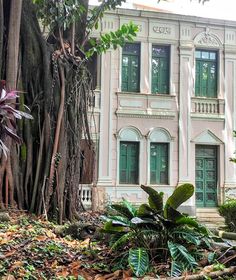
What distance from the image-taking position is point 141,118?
52.7ft

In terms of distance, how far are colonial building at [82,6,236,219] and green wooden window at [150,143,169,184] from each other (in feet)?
0.11

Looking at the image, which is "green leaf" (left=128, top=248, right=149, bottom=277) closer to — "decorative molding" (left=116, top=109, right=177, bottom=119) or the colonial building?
the colonial building

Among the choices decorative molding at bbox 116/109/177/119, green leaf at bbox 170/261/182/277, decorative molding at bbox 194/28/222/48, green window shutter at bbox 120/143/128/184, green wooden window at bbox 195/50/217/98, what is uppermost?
decorative molding at bbox 194/28/222/48

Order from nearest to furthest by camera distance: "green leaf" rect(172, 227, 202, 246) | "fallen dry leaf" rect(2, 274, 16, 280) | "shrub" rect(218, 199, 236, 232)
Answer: "fallen dry leaf" rect(2, 274, 16, 280) < "green leaf" rect(172, 227, 202, 246) < "shrub" rect(218, 199, 236, 232)

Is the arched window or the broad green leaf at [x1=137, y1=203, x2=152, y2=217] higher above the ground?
the arched window

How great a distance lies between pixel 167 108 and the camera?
643 inches

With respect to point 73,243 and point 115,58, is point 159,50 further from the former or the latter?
point 73,243

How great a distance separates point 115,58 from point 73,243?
36.9 ft

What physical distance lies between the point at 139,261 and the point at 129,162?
11.8 meters

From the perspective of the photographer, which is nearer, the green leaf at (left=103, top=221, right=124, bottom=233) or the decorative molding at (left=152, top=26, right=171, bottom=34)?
the green leaf at (left=103, top=221, right=124, bottom=233)

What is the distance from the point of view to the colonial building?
51.9 feet

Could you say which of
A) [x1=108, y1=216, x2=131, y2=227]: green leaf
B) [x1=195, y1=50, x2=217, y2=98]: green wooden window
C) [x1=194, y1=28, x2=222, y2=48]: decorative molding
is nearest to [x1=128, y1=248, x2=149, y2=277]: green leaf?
[x1=108, y1=216, x2=131, y2=227]: green leaf

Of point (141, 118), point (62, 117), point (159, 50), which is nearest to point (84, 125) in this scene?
point (62, 117)

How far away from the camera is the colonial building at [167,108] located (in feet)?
51.9
